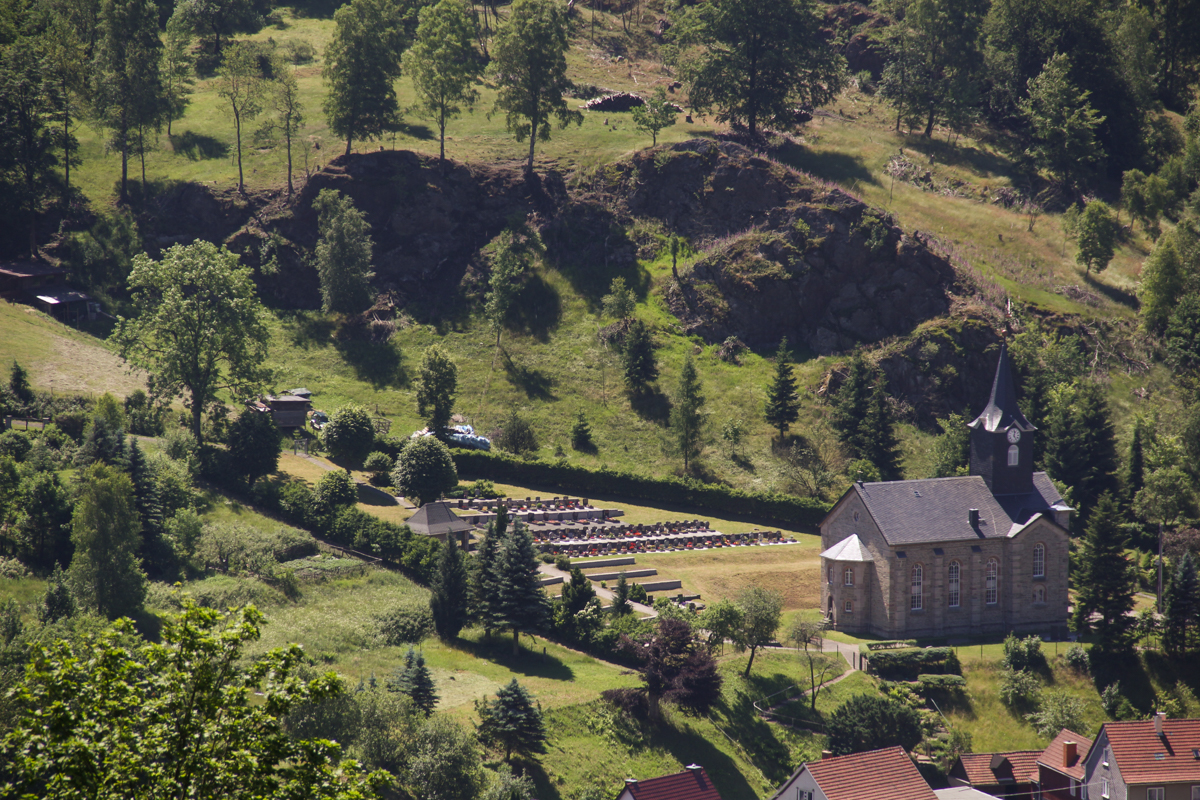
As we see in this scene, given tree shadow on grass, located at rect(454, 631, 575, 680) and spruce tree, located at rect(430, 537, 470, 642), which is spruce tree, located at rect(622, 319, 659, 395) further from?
tree shadow on grass, located at rect(454, 631, 575, 680)

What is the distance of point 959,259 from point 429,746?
67.8 metres

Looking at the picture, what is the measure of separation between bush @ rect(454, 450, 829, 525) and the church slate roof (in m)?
10.9

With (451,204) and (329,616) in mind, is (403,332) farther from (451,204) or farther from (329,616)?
(329,616)

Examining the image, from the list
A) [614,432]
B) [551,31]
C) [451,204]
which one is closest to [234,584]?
[614,432]

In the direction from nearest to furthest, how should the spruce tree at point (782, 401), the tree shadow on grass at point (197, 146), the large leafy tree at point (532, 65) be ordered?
the spruce tree at point (782, 401), the large leafy tree at point (532, 65), the tree shadow on grass at point (197, 146)

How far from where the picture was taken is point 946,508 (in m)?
63.4

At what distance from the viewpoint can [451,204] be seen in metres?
101

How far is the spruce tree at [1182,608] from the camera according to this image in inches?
2297

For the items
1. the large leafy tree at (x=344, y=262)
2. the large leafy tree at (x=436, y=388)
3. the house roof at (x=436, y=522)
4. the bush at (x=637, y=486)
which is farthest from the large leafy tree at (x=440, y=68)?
the house roof at (x=436, y=522)

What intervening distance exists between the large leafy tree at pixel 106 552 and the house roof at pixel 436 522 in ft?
49.4

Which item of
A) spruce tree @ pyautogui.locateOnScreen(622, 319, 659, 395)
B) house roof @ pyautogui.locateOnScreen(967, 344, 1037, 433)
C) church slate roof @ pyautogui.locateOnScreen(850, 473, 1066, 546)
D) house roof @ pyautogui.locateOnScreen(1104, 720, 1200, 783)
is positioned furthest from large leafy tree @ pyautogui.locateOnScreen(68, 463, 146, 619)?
house roof @ pyautogui.locateOnScreen(967, 344, 1037, 433)

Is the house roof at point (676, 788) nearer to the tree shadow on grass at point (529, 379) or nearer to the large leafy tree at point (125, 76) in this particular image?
the tree shadow on grass at point (529, 379)

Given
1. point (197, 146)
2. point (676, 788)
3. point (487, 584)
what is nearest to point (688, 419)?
point (487, 584)

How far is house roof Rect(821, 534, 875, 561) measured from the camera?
62031 mm
